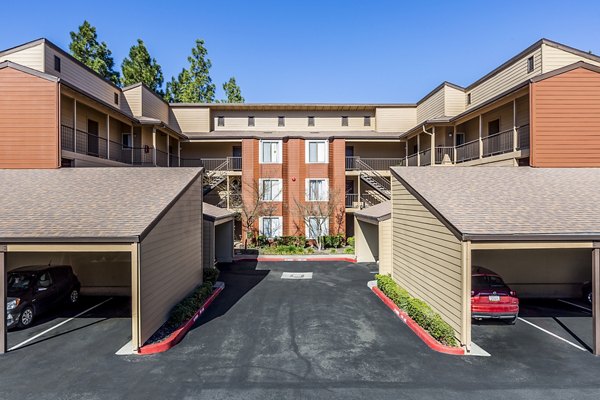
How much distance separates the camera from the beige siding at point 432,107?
85.9 feet

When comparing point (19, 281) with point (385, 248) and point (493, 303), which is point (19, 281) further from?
point (493, 303)

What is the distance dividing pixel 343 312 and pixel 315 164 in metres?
16.8

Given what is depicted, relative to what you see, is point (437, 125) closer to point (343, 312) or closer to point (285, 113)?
point (285, 113)

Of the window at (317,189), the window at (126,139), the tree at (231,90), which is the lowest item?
the window at (317,189)

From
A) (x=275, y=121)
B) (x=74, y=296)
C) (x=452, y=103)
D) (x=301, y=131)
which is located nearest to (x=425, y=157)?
(x=452, y=103)

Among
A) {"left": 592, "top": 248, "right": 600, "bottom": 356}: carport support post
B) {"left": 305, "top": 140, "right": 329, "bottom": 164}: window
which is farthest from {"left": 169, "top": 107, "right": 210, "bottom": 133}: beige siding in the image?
{"left": 592, "top": 248, "right": 600, "bottom": 356}: carport support post

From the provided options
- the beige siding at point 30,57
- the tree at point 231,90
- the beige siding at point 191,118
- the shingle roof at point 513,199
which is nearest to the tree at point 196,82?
the tree at point 231,90

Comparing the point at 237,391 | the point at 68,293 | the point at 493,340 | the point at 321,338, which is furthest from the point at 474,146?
the point at 68,293

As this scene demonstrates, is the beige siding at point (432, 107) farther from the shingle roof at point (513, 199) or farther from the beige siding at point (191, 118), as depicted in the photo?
the beige siding at point (191, 118)

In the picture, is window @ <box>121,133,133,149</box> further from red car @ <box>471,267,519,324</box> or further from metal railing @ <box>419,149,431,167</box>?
red car @ <box>471,267,519,324</box>

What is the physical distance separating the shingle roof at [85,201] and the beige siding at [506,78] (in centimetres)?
1962

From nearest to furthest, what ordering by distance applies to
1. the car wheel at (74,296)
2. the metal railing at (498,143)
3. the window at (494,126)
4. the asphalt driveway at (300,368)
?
the asphalt driveway at (300,368)
the car wheel at (74,296)
the metal railing at (498,143)
the window at (494,126)

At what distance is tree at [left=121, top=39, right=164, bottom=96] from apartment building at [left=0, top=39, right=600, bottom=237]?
18.9 meters

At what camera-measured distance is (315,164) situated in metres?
26.5
